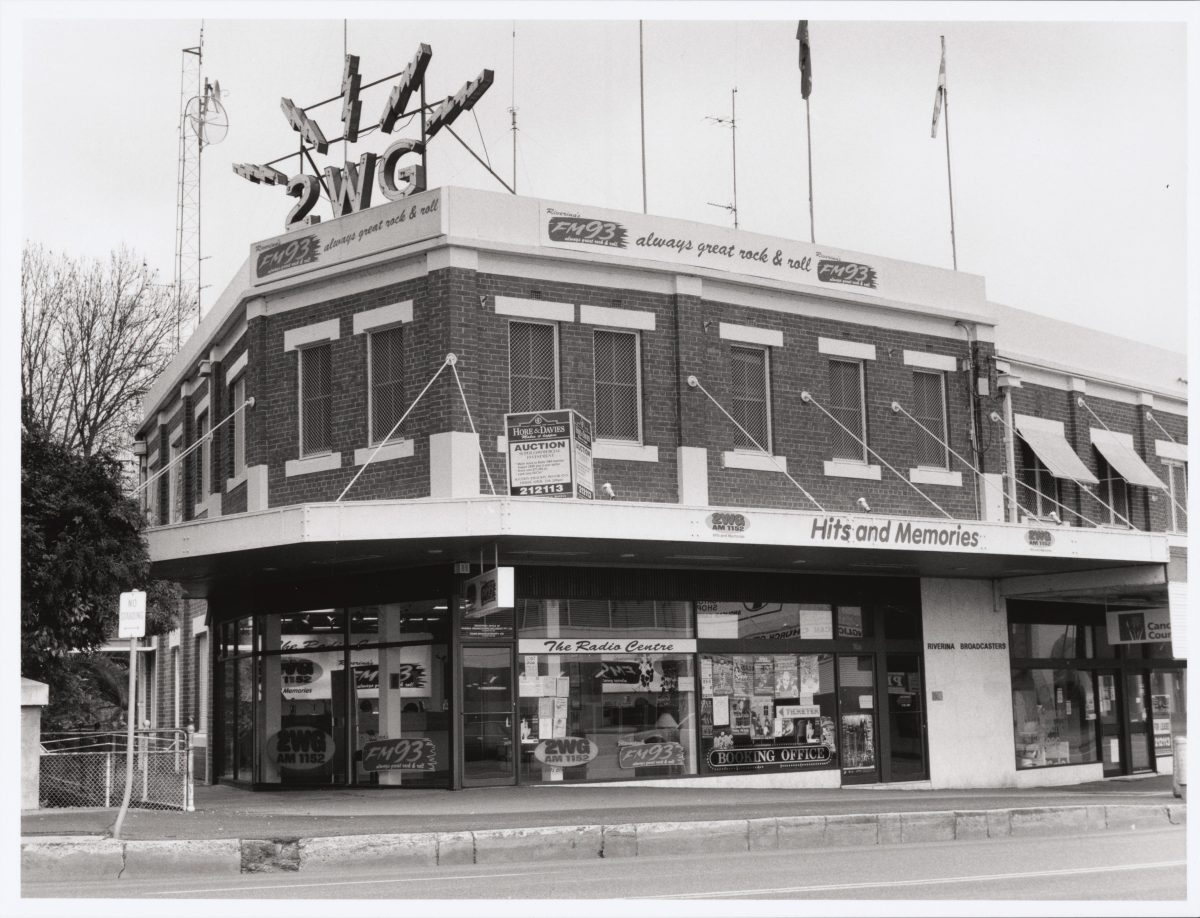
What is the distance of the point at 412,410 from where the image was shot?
2073cm

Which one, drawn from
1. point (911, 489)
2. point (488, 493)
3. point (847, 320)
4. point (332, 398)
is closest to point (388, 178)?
point (332, 398)

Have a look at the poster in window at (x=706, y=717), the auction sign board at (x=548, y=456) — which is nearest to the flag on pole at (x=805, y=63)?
the auction sign board at (x=548, y=456)

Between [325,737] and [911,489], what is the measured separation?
398 inches

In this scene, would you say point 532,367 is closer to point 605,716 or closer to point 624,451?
point 624,451

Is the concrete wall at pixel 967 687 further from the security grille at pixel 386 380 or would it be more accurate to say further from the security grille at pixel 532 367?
the security grille at pixel 386 380

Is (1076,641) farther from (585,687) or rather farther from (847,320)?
(585,687)

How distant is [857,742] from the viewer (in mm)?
24141

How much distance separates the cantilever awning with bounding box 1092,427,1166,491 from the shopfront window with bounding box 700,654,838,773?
778 centimetres

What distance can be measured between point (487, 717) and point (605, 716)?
191 centimetres

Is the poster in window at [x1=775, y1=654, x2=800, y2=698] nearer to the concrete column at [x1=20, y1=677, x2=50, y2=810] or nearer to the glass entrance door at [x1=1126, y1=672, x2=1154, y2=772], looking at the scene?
the glass entrance door at [x1=1126, y1=672, x2=1154, y2=772]

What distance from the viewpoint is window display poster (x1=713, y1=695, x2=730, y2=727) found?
22.5 metres

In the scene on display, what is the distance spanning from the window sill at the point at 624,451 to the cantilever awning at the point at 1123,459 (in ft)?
35.0

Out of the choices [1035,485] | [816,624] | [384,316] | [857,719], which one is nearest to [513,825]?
[384,316]

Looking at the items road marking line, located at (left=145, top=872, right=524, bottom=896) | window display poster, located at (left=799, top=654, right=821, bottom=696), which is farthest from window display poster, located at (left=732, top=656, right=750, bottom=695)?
road marking line, located at (left=145, top=872, right=524, bottom=896)
